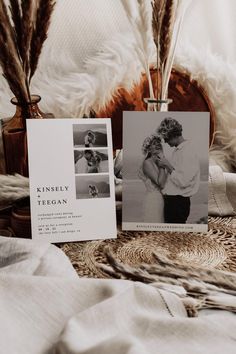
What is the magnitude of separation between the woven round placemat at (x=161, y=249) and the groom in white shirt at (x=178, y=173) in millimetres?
53

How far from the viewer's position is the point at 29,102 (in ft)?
4.04

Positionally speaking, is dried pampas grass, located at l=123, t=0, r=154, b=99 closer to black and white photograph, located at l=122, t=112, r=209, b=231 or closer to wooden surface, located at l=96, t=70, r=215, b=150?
wooden surface, located at l=96, t=70, r=215, b=150

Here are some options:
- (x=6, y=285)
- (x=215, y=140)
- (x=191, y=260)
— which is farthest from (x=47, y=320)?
(x=215, y=140)

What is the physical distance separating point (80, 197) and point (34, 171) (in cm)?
11

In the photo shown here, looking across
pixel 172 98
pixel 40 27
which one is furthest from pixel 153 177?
pixel 40 27

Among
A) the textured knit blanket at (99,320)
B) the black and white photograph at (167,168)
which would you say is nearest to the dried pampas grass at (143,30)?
the black and white photograph at (167,168)

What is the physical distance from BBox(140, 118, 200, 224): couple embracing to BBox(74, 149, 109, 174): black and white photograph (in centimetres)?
9

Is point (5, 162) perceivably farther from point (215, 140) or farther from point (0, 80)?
point (215, 140)

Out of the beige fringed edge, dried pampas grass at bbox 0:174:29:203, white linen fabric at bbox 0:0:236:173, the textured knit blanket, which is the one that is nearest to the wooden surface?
white linen fabric at bbox 0:0:236:173

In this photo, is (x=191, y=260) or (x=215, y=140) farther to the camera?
(x=215, y=140)

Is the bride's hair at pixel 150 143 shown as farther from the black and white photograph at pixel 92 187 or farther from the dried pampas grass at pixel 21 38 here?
the dried pampas grass at pixel 21 38

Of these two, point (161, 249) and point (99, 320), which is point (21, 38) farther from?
point (99, 320)

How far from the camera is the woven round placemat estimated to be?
3.35 ft

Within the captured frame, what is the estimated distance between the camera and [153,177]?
118 centimetres
